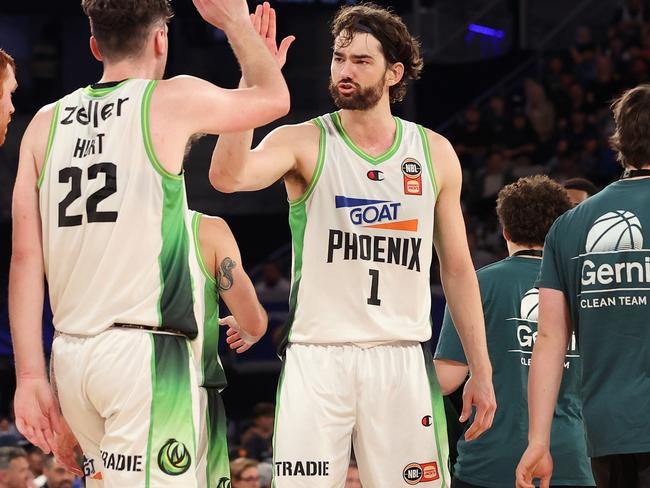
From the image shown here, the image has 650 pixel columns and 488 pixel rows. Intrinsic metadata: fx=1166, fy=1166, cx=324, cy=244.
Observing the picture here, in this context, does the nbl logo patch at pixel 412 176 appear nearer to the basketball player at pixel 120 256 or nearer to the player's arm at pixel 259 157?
the player's arm at pixel 259 157

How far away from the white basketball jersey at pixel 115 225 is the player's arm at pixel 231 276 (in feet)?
4.80

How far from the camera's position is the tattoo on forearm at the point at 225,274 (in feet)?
18.9

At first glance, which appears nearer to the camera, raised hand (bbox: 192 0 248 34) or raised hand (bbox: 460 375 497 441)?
raised hand (bbox: 192 0 248 34)

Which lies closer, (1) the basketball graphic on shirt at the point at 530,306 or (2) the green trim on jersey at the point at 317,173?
(2) the green trim on jersey at the point at 317,173

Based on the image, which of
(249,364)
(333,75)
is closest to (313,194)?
(333,75)

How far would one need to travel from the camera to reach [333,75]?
544 centimetres

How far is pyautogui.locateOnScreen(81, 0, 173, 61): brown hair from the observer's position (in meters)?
4.21

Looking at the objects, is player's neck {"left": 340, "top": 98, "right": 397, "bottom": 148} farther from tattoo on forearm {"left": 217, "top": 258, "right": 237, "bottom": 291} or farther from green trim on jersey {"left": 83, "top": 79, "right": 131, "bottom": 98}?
green trim on jersey {"left": 83, "top": 79, "right": 131, "bottom": 98}

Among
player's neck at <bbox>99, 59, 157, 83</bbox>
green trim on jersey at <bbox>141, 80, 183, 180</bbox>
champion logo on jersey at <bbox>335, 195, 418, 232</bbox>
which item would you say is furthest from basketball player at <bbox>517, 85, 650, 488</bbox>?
player's neck at <bbox>99, 59, 157, 83</bbox>

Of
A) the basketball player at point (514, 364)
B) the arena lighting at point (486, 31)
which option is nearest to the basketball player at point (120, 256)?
the basketball player at point (514, 364)

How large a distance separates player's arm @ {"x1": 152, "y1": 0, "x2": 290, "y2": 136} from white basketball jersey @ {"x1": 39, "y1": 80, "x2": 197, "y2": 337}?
109 mm

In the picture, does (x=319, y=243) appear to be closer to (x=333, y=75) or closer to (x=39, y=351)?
(x=333, y=75)

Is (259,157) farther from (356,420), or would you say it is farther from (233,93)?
(356,420)

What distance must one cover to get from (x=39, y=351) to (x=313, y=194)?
5.00 ft
